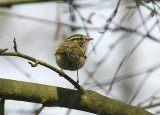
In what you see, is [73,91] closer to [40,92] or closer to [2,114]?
[40,92]

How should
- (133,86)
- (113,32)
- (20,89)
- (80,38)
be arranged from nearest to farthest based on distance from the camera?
(20,89) < (113,32) < (80,38) < (133,86)

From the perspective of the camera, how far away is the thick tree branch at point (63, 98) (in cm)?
304

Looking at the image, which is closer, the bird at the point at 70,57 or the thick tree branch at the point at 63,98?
the thick tree branch at the point at 63,98

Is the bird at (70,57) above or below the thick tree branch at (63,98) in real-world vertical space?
above

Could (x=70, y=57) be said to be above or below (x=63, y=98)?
above

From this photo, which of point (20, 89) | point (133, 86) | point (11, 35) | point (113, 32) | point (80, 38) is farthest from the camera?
point (11, 35)

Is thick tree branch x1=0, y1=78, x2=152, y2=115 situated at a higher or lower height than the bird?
lower

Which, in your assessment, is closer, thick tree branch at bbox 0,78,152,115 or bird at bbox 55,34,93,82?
thick tree branch at bbox 0,78,152,115

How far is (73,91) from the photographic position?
3.21 meters

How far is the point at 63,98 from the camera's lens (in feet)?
10.3

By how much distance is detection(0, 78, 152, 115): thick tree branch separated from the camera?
304cm

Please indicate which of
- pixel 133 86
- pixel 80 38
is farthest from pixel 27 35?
pixel 80 38

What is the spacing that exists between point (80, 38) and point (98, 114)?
200 cm

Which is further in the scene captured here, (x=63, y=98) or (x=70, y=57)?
(x=70, y=57)
